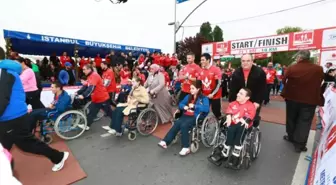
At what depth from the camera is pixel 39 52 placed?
10688mm

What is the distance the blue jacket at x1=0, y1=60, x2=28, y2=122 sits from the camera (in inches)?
69.0

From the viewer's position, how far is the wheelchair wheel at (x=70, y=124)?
11.1 ft

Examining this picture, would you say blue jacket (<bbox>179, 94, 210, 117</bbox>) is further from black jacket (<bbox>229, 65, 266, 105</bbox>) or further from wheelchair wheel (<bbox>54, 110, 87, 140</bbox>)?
wheelchair wheel (<bbox>54, 110, 87, 140</bbox>)

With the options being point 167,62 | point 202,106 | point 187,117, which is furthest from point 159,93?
point 167,62

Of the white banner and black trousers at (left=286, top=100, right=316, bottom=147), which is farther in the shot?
the white banner

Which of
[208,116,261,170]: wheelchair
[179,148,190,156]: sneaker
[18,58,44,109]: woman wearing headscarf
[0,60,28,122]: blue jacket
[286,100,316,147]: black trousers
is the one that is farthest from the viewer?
[18,58,44,109]: woman wearing headscarf

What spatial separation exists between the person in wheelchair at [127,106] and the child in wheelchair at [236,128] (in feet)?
5.83

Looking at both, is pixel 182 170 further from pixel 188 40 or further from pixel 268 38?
pixel 188 40

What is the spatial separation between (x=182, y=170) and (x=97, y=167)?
1208 mm

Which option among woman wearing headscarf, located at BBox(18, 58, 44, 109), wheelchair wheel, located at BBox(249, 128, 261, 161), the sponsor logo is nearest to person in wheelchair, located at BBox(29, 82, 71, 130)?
woman wearing headscarf, located at BBox(18, 58, 44, 109)

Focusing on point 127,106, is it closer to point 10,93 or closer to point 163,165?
point 163,165

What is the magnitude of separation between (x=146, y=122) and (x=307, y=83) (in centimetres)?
294

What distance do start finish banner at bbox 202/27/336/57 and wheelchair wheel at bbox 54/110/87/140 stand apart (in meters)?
10.8

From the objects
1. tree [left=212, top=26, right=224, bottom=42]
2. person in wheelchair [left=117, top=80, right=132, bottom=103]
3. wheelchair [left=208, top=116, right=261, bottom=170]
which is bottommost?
wheelchair [left=208, top=116, right=261, bottom=170]
